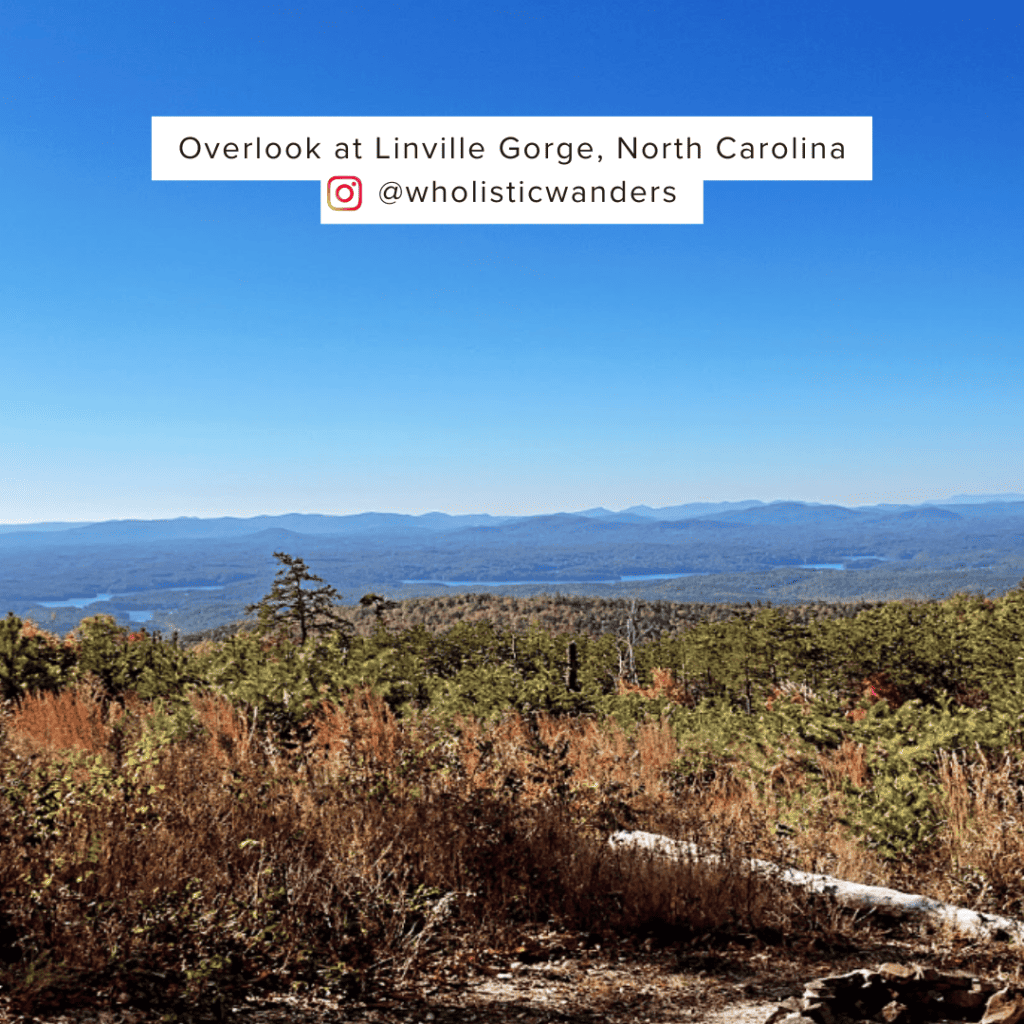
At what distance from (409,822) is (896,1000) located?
259cm

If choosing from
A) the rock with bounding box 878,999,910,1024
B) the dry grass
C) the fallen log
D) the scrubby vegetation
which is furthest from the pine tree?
the rock with bounding box 878,999,910,1024

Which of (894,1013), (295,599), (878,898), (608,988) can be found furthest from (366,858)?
(295,599)

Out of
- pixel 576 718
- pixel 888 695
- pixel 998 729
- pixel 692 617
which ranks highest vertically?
pixel 998 729

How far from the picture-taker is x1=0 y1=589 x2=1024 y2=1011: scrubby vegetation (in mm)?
3764

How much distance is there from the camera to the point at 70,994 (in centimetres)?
330

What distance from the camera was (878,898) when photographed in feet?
15.3

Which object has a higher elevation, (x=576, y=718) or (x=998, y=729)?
(x=998, y=729)

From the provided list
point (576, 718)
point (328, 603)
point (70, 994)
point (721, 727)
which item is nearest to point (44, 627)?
point (328, 603)

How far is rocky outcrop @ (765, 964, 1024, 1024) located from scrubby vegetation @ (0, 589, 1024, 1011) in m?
1.06

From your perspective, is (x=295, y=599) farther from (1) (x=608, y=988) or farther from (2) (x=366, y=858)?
(1) (x=608, y=988)

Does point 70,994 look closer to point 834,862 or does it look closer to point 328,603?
point 834,862

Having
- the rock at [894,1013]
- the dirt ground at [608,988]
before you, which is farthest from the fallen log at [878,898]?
the rock at [894,1013]

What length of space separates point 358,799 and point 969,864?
375 centimetres

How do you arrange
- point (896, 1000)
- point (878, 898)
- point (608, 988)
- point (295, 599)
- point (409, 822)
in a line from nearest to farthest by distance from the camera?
1. point (896, 1000)
2. point (608, 988)
3. point (878, 898)
4. point (409, 822)
5. point (295, 599)
